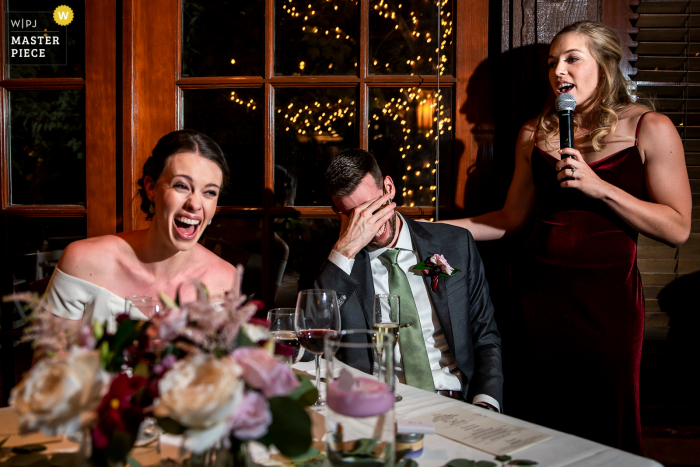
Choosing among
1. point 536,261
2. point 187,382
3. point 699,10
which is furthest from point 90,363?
point 699,10

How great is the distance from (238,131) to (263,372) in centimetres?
179

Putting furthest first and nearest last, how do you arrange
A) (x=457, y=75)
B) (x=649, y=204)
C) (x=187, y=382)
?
(x=457, y=75) < (x=649, y=204) < (x=187, y=382)

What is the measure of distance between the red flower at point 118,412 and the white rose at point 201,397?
0.06 metres

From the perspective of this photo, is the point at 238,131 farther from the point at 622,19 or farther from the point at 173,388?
the point at 173,388

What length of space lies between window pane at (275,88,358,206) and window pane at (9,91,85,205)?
2.87 ft

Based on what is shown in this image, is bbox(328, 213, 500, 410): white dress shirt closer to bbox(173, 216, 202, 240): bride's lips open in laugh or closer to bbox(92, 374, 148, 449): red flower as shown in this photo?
bbox(173, 216, 202, 240): bride's lips open in laugh

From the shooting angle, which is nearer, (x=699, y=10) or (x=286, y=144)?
(x=699, y=10)

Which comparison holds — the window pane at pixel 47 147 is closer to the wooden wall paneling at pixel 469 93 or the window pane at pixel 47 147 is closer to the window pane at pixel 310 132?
the window pane at pixel 310 132

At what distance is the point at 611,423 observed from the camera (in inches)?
64.7

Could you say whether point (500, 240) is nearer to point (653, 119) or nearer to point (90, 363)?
point (653, 119)

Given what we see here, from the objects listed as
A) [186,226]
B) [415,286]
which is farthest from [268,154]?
[415,286]

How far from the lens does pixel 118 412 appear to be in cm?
60

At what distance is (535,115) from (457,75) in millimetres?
374

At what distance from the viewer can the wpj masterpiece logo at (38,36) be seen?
224cm
